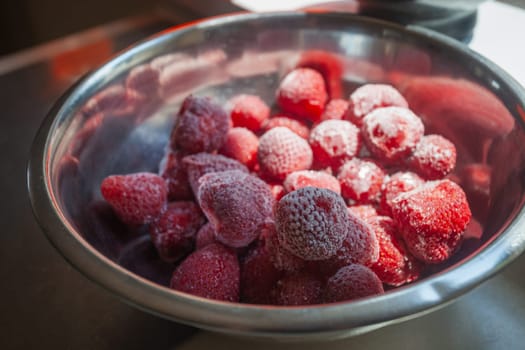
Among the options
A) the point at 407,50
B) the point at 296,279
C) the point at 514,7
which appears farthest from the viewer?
the point at 514,7

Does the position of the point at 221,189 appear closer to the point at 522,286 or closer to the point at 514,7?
the point at 522,286

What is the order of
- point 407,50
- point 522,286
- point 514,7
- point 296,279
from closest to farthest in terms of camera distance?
point 296,279 → point 522,286 → point 407,50 → point 514,7

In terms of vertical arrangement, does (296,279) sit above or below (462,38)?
below

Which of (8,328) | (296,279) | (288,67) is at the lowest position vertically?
(8,328)

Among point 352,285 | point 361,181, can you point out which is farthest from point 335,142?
point 352,285

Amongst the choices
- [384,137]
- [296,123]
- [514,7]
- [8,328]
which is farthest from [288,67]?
[8,328]

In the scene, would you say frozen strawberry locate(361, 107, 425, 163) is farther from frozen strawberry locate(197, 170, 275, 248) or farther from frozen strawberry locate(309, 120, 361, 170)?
frozen strawberry locate(197, 170, 275, 248)

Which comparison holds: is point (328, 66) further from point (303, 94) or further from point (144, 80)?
point (144, 80)
